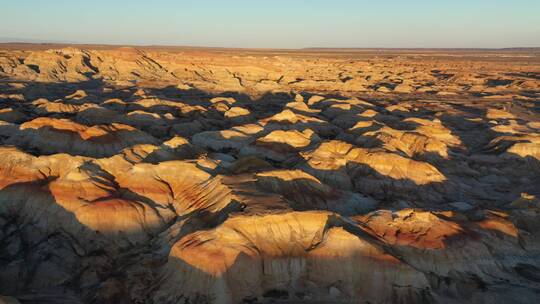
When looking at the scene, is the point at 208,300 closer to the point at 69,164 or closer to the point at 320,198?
the point at 320,198

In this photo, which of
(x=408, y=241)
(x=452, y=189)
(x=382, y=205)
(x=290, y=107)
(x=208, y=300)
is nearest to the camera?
(x=208, y=300)

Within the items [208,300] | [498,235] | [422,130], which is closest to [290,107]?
[422,130]

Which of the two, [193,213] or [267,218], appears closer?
[267,218]

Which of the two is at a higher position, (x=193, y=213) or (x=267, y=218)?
(x=267, y=218)

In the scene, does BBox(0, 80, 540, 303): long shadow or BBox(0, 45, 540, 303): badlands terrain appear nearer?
BBox(0, 45, 540, 303): badlands terrain

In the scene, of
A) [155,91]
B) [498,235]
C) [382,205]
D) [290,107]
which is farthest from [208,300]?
[155,91]

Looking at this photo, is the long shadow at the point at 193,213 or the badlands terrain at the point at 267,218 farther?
the long shadow at the point at 193,213

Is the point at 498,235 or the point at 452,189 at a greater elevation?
the point at 498,235

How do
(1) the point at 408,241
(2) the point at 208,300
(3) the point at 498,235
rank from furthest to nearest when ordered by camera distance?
1. (3) the point at 498,235
2. (1) the point at 408,241
3. (2) the point at 208,300

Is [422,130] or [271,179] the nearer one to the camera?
[271,179]
